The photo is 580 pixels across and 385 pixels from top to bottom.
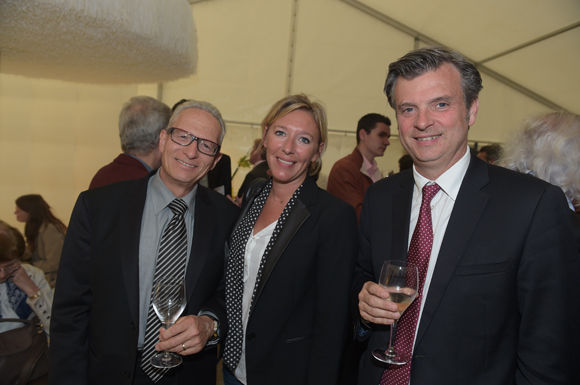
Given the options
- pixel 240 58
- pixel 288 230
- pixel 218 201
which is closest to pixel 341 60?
pixel 240 58

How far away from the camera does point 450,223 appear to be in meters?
1.37

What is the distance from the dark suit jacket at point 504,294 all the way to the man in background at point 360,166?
221 centimetres

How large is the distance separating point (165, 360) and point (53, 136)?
4.67 metres

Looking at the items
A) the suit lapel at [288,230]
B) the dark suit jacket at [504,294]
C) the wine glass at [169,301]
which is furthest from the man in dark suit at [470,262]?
the wine glass at [169,301]

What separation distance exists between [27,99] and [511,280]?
550cm

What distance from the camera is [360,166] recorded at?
3967 mm

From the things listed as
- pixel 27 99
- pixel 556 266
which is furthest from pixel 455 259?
pixel 27 99

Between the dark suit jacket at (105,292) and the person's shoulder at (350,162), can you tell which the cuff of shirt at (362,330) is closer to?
the dark suit jacket at (105,292)

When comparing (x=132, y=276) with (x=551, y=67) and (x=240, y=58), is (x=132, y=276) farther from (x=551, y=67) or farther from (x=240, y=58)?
(x=551, y=67)

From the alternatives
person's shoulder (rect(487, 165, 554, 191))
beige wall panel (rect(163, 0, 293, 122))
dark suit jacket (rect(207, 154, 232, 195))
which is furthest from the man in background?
beige wall panel (rect(163, 0, 293, 122))

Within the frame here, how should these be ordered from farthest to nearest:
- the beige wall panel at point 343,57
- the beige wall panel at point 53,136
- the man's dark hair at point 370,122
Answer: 1. the beige wall panel at point 343,57
2. the beige wall panel at point 53,136
3. the man's dark hair at point 370,122

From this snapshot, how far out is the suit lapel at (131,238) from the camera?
163 cm

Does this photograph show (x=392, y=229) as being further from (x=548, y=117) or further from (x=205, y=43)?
(x=205, y=43)

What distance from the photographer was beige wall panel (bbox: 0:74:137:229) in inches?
189
